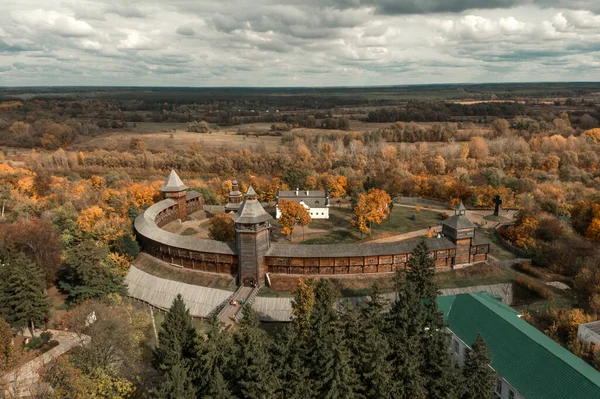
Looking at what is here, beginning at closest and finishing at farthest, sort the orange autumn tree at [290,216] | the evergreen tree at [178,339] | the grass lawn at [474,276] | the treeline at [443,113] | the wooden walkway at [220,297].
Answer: the evergreen tree at [178,339] → the wooden walkway at [220,297] → the grass lawn at [474,276] → the orange autumn tree at [290,216] → the treeline at [443,113]

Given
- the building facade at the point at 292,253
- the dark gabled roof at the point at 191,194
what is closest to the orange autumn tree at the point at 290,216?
the building facade at the point at 292,253

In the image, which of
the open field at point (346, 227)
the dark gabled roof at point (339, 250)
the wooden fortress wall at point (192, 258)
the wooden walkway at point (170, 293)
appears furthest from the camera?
the open field at point (346, 227)

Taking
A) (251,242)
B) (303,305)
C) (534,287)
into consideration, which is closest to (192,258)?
(251,242)

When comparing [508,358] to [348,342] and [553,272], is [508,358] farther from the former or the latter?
[553,272]

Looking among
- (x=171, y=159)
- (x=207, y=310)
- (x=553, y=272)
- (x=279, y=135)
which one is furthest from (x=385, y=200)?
(x=279, y=135)

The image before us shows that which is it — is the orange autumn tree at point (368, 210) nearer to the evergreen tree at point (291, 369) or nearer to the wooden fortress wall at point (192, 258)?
the wooden fortress wall at point (192, 258)

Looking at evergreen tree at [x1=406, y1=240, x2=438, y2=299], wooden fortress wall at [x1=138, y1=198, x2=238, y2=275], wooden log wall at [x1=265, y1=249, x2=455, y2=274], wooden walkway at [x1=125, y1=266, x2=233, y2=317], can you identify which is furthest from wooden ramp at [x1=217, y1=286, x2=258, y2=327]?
evergreen tree at [x1=406, y1=240, x2=438, y2=299]
